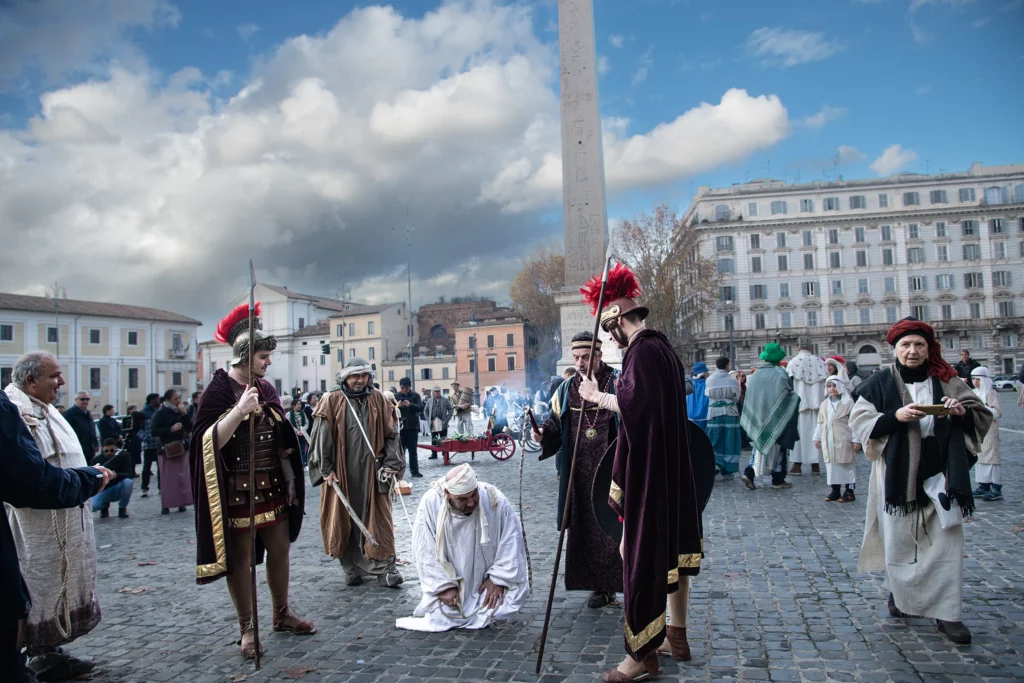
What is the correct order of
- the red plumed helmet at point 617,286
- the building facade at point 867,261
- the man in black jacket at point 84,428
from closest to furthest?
the red plumed helmet at point 617,286 < the man in black jacket at point 84,428 < the building facade at point 867,261

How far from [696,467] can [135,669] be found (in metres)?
3.31

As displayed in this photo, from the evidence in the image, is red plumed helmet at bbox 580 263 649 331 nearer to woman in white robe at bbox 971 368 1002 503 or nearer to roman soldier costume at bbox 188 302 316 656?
roman soldier costume at bbox 188 302 316 656

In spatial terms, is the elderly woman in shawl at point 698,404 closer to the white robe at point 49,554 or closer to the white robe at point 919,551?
the white robe at point 919,551

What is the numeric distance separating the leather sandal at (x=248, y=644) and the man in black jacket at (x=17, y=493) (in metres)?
1.28

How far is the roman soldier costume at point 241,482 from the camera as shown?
13.8ft

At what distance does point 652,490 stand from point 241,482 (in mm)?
2467

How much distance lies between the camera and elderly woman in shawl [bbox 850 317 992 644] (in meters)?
3.92

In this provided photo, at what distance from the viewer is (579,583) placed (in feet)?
15.3

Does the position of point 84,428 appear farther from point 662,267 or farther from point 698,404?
point 662,267

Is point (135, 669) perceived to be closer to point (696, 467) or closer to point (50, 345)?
point (696, 467)

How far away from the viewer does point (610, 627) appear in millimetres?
4359

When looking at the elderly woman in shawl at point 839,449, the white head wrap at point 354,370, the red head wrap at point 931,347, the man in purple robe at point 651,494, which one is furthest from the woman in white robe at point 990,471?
the white head wrap at point 354,370

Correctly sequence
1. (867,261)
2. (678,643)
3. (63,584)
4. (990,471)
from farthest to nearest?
1. (867,261)
2. (990,471)
3. (63,584)
4. (678,643)

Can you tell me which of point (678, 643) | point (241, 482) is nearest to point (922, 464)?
point (678, 643)
